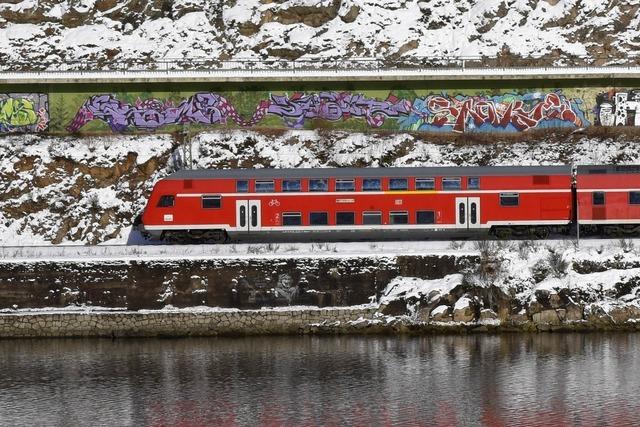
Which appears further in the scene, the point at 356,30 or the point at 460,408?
the point at 356,30

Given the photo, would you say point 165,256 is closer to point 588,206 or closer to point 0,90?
point 588,206

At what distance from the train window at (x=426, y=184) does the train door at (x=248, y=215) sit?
772cm

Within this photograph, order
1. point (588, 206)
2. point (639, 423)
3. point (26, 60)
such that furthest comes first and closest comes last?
point (26, 60)
point (588, 206)
point (639, 423)

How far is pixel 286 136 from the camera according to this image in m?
65.6

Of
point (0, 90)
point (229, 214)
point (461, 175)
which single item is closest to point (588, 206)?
point (461, 175)

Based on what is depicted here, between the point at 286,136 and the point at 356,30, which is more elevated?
the point at 356,30

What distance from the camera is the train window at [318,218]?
52062mm

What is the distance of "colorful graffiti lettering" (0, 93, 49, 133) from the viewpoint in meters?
66.2

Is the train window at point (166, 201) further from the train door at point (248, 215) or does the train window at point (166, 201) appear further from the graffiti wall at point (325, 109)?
the graffiti wall at point (325, 109)

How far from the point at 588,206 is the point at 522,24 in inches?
973

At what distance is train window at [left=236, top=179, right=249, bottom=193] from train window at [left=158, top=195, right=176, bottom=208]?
10.2 ft

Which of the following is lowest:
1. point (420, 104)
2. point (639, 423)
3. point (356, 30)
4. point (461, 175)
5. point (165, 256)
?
point (639, 423)

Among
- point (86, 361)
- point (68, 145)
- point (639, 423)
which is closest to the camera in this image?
point (639, 423)

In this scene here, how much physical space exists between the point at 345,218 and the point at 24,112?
24.9 meters
